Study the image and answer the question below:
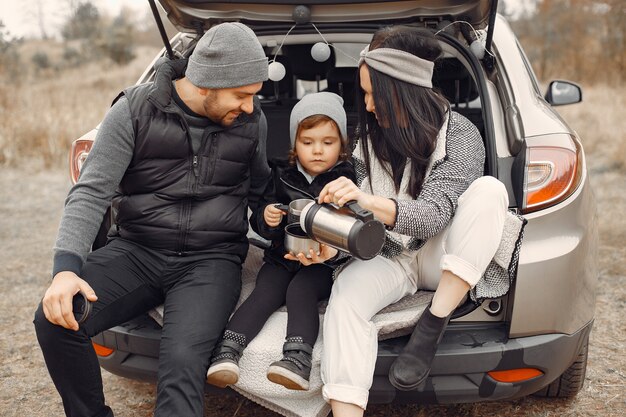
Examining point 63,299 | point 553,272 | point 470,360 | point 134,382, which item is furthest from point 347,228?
point 134,382

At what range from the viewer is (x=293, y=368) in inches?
84.5

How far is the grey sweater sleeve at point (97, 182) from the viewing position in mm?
2238

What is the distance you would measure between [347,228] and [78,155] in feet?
3.91

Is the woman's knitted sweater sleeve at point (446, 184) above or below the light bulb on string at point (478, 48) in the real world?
below

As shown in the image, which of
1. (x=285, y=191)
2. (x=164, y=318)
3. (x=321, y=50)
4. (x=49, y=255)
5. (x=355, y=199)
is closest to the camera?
(x=355, y=199)

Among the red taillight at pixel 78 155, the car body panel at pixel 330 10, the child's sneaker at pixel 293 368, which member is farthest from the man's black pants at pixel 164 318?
the car body panel at pixel 330 10

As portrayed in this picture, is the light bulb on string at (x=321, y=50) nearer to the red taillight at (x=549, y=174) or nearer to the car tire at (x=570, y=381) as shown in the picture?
the red taillight at (x=549, y=174)

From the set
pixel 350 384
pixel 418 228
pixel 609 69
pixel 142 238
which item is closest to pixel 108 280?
pixel 142 238

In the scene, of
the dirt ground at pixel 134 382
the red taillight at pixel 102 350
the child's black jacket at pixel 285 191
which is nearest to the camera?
the red taillight at pixel 102 350

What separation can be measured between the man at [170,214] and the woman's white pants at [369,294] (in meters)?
0.39

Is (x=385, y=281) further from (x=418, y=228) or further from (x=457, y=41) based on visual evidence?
(x=457, y=41)

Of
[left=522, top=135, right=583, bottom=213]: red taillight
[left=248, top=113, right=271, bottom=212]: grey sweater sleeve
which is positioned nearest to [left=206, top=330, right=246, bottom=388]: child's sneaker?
[left=248, top=113, right=271, bottom=212]: grey sweater sleeve

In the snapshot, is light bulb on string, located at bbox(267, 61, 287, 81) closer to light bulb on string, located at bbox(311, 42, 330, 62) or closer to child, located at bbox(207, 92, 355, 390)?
light bulb on string, located at bbox(311, 42, 330, 62)

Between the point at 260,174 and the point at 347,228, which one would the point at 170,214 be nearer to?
the point at 260,174
